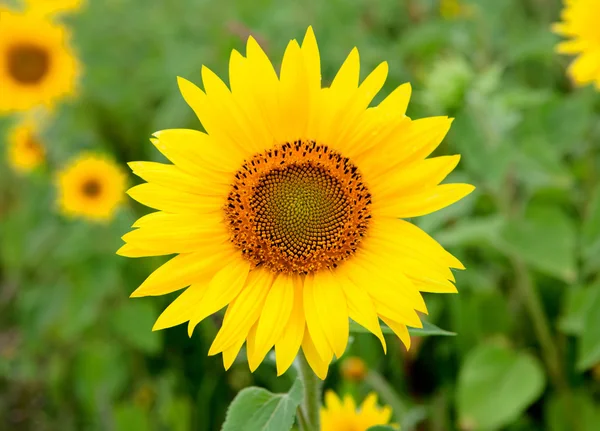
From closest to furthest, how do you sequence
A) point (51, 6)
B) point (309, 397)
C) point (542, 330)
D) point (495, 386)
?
point (309, 397) < point (495, 386) < point (542, 330) < point (51, 6)

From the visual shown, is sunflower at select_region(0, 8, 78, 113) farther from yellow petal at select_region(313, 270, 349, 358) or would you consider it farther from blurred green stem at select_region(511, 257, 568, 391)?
yellow petal at select_region(313, 270, 349, 358)

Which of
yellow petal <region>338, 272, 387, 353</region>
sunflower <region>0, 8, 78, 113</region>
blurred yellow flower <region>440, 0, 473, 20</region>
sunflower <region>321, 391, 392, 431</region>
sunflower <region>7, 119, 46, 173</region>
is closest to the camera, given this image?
yellow petal <region>338, 272, 387, 353</region>

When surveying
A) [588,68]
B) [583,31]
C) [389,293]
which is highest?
[583,31]

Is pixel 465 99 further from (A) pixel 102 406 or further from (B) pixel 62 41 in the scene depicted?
(B) pixel 62 41

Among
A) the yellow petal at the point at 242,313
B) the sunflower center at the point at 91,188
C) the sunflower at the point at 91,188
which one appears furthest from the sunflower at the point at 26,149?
the yellow petal at the point at 242,313

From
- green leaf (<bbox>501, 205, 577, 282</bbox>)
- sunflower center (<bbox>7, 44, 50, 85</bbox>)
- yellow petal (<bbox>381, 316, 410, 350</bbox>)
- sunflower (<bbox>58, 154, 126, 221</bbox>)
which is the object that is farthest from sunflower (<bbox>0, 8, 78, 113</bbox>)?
yellow petal (<bbox>381, 316, 410, 350</bbox>)

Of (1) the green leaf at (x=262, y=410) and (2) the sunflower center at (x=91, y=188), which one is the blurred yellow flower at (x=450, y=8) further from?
(1) the green leaf at (x=262, y=410)

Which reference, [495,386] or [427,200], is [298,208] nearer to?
[427,200]

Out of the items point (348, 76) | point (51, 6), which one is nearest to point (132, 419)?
point (348, 76)
